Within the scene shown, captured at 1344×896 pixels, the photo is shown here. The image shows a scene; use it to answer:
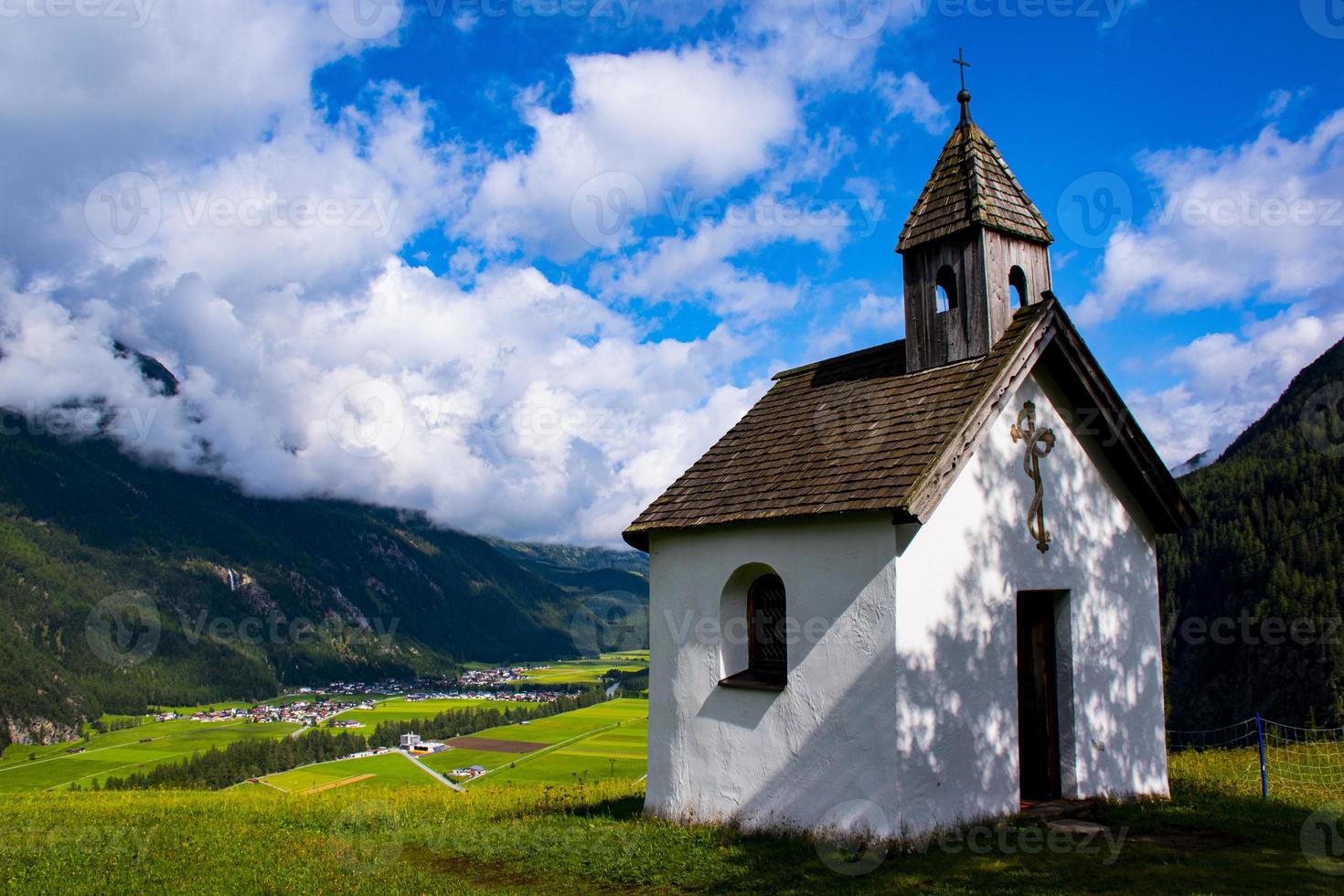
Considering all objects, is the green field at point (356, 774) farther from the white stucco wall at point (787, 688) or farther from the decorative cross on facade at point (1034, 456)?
the decorative cross on facade at point (1034, 456)

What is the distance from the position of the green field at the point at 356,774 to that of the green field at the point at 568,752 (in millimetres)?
2889

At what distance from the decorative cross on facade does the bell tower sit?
1114mm

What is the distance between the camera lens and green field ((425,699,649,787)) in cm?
5406

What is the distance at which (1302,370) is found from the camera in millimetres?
127812

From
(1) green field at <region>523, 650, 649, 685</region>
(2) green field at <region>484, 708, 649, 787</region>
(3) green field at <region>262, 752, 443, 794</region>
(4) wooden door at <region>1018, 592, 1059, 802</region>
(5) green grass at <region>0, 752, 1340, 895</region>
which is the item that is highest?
(4) wooden door at <region>1018, 592, 1059, 802</region>

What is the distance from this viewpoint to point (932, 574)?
34.0 feet

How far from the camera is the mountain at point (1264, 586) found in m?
64.8

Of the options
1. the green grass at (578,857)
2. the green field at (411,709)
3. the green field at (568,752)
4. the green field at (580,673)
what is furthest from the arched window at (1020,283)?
the green field at (580,673)

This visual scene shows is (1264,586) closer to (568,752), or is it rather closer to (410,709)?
(568,752)

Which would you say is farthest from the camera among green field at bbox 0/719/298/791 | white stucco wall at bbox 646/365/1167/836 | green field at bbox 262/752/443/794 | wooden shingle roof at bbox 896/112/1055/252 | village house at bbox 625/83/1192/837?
green field at bbox 0/719/298/791

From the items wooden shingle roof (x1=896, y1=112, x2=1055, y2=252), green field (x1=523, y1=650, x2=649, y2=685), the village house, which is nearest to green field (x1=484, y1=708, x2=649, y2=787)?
the village house

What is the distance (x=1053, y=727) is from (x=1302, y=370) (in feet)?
479

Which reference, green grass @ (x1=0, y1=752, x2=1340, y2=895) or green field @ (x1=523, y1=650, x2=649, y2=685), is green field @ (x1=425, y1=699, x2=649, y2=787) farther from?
green field @ (x1=523, y1=650, x2=649, y2=685)

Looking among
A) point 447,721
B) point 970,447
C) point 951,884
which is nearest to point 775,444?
point 970,447
